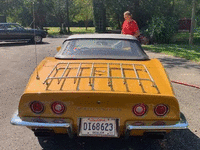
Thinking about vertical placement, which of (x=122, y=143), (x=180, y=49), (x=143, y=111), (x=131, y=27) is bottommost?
(x=122, y=143)

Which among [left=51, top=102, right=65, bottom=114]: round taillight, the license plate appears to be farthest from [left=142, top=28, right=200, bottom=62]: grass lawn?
[left=51, top=102, right=65, bottom=114]: round taillight

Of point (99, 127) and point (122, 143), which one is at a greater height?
point (99, 127)

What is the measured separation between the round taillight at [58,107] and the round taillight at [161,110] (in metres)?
1.05

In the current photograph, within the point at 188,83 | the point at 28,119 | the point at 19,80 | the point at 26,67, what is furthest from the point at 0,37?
the point at 28,119

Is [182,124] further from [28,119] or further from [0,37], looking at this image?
[0,37]

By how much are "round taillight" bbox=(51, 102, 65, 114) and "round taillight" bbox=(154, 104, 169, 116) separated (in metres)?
1.05

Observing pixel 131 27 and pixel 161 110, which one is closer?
pixel 161 110

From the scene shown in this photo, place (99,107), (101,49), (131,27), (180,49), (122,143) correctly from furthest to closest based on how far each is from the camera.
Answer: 1. (180,49)
2. (131,27)
3. (101,49)
4. (122,143)
5. (99,107)

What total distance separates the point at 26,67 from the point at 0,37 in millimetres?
8241

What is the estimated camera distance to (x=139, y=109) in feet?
8.64

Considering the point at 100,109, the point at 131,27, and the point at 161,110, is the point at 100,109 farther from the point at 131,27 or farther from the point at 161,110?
the point at 131,27

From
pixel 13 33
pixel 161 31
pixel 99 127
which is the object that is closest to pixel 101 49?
pixel 99 127

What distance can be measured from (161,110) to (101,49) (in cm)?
166

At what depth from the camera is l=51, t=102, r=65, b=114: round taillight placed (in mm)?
2648
